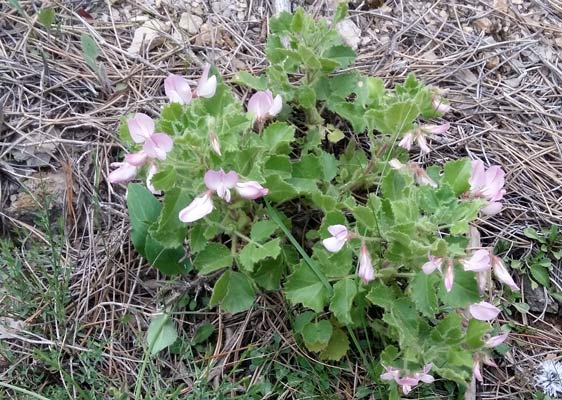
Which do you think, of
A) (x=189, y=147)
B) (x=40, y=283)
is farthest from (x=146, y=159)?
(x=40, y=283)

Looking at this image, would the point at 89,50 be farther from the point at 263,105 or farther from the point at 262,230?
the point at 262,230

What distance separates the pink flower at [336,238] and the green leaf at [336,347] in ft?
1.33

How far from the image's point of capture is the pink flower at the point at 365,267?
1752 mm

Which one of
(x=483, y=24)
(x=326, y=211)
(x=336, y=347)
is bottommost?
(x=336, y=347)

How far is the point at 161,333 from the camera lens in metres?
2.07

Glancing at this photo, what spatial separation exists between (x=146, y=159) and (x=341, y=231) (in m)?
0.56

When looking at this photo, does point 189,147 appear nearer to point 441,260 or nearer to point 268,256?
point 268,256

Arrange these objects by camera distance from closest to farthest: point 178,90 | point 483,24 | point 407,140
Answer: point 178,90, point 407,140, point 483,24

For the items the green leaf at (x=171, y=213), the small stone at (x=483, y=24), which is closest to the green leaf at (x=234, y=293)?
the green leaf at (x=171, y=213)

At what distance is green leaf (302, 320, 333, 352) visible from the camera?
6.48 feet

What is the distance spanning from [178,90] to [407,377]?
1037 mm

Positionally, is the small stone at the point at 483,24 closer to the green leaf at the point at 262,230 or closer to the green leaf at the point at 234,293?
the green leaf at the point at 262,230

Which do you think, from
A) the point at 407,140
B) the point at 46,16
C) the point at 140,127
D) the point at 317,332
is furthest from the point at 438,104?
the point at 46,16

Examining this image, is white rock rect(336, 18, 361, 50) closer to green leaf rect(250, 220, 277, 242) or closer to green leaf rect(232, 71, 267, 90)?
green leaf rect(232, 71, 267, 90)
